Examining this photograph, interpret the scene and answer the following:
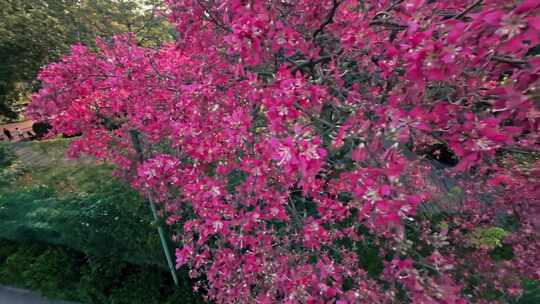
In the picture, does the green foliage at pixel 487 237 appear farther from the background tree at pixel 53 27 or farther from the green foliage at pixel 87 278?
the background tree at pixel 53 27

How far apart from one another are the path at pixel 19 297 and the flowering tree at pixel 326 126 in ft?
10.8

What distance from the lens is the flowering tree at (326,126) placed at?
131 cm

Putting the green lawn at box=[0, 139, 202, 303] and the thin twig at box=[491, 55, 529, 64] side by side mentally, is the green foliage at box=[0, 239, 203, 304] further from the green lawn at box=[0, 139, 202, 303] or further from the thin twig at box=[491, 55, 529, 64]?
the thin twig at box=[491, 55, 529, 64]

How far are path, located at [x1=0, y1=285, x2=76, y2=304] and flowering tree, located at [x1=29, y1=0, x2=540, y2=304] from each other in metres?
3.28

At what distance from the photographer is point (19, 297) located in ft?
17.0

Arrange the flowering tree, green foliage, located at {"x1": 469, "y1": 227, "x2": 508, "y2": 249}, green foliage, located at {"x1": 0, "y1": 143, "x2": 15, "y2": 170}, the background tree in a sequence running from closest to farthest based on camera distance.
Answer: the flowering tree
green foliage, located at {"x1": 469, "y1": 227, "x2": 508, "y2": 249}
green foliage, located at {"x1": 0, "y1": 143, "x2": 15, "y2": 170}
the background tree

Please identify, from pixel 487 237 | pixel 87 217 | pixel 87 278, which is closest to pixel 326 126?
pixel 487 237

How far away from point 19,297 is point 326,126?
22.2 ft

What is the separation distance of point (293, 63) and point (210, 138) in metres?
1.09

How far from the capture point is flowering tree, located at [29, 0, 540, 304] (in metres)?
1.31

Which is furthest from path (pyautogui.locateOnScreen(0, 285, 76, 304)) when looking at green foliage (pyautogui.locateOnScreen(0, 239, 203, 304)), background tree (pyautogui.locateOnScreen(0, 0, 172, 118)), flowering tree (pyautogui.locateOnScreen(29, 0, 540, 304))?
background tree (pyautogui.locateOnScreen(0, 0, 172, 118))

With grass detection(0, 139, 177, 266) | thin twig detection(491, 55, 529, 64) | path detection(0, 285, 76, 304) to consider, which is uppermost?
thin twig detection(491, 55, 529, 64)

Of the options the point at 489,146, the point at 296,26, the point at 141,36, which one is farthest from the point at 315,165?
the point at 141,36

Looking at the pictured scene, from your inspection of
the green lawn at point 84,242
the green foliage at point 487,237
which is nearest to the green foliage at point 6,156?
the green lawn at point 84,242
